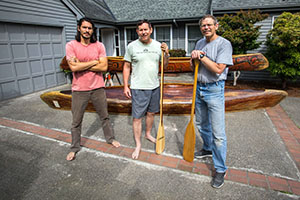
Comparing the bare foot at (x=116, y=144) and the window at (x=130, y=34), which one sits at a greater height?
the window at (x=130, y=34)

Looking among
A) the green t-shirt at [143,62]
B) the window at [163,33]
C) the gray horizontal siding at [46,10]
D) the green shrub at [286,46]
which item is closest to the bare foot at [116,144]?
the green t-shirt at [143,62]

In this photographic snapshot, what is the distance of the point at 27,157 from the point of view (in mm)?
2949

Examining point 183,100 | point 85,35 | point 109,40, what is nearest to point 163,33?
point 109,40

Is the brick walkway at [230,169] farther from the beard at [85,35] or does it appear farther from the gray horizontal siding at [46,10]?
the gray horizontal siding at [46,10]

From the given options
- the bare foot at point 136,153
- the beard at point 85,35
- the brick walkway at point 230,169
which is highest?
the beard at point 85,35

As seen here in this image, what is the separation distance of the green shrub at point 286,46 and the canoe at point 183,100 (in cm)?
282

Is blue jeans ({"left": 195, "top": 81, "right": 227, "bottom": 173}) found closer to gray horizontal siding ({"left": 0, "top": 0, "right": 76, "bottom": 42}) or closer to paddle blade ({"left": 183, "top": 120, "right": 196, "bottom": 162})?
paddle blade ({"left": 183, "top": 120, "right": 196, "bottom": 162})

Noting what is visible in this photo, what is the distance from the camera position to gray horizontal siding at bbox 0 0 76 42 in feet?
19.7

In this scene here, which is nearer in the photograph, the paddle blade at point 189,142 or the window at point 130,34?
the paddle blade at point 189,142

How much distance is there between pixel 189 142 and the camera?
262 centimetres

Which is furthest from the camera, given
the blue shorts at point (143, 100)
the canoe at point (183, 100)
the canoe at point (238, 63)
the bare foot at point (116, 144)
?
the canoe at point (238, 63)

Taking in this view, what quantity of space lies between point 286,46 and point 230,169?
5.68m

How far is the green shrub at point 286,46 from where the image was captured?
610cm

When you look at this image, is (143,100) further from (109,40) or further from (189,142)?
(109,40)
